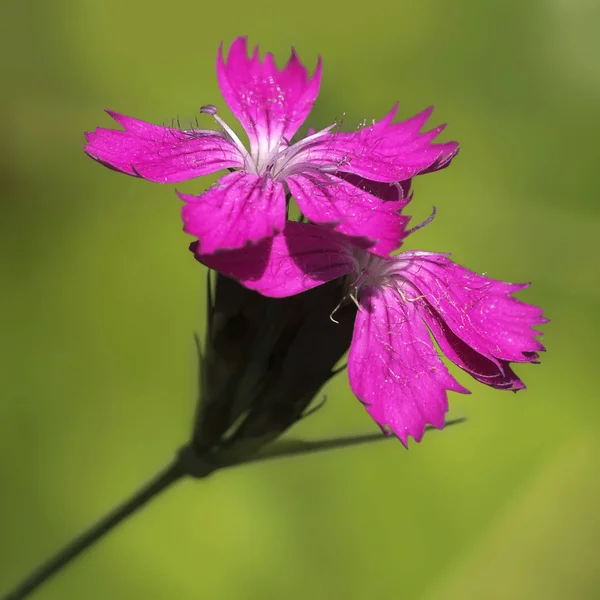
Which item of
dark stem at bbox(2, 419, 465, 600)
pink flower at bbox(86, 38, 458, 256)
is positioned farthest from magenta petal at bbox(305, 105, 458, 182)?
dark stem at bbox(2, 419, 465, 600)

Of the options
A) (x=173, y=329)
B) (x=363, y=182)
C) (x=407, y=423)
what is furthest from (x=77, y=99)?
(x=407, y=423)

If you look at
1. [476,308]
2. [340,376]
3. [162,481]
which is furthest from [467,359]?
[340,376]

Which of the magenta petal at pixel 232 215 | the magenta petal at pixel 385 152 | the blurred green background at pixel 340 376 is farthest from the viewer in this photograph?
the blurred green background at pixel 340 376

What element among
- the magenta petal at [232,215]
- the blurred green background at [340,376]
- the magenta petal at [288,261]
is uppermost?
the magenta petal at [232,215]

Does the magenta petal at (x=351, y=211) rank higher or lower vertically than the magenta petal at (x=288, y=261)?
higher

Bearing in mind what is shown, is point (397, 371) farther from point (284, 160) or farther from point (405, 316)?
point (284, 160)

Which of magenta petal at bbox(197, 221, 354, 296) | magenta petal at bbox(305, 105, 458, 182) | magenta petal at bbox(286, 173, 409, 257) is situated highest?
magenta petal at bbox(305, 105, 458, 182)

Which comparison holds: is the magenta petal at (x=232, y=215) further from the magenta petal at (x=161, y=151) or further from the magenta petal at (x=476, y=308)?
the magenta petal at (x=476, y=308)

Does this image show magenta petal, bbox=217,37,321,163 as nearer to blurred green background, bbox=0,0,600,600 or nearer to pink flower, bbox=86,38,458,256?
pink flower, bbox=86,38,458,256

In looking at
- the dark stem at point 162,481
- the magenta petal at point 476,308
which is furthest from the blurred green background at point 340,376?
the magenta petal at point 476,308
